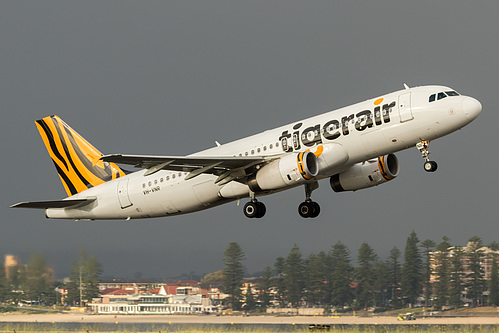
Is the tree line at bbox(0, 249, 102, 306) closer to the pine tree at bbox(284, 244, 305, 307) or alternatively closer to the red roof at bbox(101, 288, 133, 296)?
the red roof at bbox(101, 288, 133, 296)

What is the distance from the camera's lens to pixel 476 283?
92.7 m

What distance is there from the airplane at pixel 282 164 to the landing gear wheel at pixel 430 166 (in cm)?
5

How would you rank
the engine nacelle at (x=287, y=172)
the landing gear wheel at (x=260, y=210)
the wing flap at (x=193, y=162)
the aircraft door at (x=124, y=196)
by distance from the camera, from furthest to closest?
the aircraft door at (x=124, y=196), the landing gear wheel at (x=260, y=210), the wing flap at (x=193, y=162), the engine nacelle at (x=287, y=172)

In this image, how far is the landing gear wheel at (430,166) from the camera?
34.7 m

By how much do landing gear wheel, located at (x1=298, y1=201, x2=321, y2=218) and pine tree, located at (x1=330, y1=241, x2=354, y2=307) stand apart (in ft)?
181

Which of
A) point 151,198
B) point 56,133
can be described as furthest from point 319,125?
point 56,133

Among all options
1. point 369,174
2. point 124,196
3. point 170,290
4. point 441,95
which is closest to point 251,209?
point 369,174

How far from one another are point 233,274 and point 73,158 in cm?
4923

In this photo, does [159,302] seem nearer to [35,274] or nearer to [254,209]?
[35,274]

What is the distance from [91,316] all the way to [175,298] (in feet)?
48.8

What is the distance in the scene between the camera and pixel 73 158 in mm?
48031

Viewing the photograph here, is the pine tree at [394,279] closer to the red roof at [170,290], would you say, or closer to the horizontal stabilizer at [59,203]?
the red roof at [170,290]

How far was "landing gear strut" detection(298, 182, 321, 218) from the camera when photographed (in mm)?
41562

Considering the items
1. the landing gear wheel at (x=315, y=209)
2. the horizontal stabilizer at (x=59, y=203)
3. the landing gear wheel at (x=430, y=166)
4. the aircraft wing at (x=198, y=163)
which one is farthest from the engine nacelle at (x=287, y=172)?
the horizontal stabilizer at (x=59, y=203)
